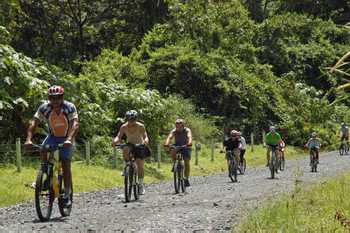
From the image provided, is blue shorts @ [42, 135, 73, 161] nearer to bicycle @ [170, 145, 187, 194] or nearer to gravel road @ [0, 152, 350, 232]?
gravel road @ [0, 152, 350, 232]

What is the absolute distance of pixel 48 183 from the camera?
10.5 metres

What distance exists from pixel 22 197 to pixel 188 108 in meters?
20.5

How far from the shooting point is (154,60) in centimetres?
3953

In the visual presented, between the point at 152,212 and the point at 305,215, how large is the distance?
2939 mm

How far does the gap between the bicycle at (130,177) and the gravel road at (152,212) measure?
0.78 ft

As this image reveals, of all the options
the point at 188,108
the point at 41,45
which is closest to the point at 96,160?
the point at 188,108

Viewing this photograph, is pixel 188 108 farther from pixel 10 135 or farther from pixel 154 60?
pixel 10 135

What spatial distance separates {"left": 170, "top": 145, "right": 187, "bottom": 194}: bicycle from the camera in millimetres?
16625

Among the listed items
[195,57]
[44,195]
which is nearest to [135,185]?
[44,195]

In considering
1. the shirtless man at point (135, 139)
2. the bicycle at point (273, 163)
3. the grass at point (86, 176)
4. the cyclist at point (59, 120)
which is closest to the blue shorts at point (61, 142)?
the cyclist at point (59, 120)

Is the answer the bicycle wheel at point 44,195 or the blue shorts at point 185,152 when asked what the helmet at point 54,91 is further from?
the blue shorts at point 185,152

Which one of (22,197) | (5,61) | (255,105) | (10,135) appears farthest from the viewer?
(255,105)

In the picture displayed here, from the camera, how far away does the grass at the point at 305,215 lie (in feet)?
29.3

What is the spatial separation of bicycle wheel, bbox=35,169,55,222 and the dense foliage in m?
15.1
